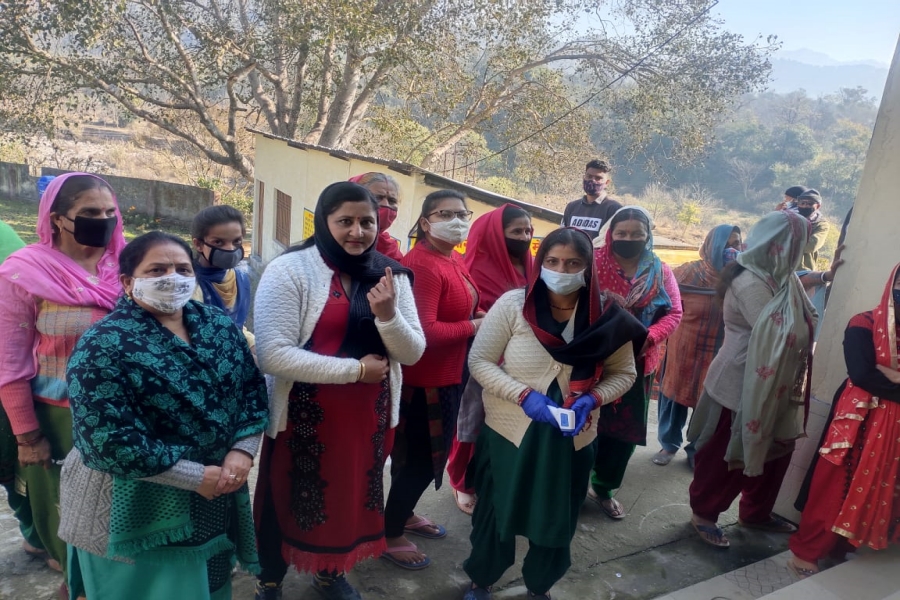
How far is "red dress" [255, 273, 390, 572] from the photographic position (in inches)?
84.8

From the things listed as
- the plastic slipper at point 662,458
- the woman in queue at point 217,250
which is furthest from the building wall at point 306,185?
the woman in queue at point 217,250

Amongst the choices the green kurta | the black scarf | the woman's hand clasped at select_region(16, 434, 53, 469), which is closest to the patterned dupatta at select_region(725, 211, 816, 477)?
→ the green kurta

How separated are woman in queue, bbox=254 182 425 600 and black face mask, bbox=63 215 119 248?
655mm

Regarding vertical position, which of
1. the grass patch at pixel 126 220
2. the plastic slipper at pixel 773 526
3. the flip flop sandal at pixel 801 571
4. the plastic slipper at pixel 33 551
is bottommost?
the grass patch at pixel 126 220

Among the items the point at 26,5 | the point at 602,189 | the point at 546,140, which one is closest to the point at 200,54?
the point at 26,5

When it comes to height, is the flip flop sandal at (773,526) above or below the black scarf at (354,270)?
below

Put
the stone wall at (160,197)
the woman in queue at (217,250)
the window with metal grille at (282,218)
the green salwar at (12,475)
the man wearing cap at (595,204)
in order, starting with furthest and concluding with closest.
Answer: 1. the stone wall at (160,197)
2. the window with metal grille at (282,218)
3. the man wearing cap at (595,204)
4. the woman in queue at (217,250)
5. the green salwar at (12,475)

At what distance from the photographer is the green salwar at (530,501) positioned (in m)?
2.34

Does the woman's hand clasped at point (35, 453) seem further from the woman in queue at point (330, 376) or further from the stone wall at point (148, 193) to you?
the stone wall at point (148, 193)

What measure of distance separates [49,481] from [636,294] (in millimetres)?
2624

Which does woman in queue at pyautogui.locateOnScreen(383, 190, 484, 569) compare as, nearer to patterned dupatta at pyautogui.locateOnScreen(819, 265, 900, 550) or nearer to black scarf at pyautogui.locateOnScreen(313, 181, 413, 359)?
black scarf at pyautogui.locateOnScreen(313, 181, 413, 359)

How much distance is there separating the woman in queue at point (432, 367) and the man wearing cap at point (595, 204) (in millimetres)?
2319

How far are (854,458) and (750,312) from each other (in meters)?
0.80

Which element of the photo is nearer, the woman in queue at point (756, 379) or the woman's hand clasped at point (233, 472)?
the woman's hand clasped at point (233, 472)
